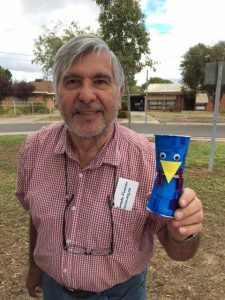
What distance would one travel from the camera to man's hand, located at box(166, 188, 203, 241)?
1.15 m

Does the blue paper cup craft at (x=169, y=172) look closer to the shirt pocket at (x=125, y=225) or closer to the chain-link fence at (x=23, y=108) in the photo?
the shirt pocket at (x=125, y=225)

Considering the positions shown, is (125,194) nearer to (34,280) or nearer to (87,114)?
(87,114)

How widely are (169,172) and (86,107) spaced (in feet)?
1.90

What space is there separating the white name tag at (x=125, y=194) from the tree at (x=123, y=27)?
976cm

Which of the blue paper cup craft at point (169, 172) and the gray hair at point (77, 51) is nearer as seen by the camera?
the blue paper cup craft at point (169, 172)

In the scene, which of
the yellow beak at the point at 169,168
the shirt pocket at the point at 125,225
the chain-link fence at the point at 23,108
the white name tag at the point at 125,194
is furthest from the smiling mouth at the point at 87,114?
the chain-link fence at the point at 23,108

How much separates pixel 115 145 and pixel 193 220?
0.59m

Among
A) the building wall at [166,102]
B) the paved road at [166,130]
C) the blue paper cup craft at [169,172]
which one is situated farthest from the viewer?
the building wall at [166,102]

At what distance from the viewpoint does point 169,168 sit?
1.14 metres

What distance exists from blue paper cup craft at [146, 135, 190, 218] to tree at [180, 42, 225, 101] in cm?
3489

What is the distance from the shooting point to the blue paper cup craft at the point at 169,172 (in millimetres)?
1126

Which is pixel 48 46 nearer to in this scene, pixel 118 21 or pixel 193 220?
pixel 118 21

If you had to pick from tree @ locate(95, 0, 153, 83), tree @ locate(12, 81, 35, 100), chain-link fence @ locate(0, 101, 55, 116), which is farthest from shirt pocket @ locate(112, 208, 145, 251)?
tree @ locate(12, 81, 35, 100)

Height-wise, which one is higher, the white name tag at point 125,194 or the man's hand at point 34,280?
the white name tag at point 125,194
